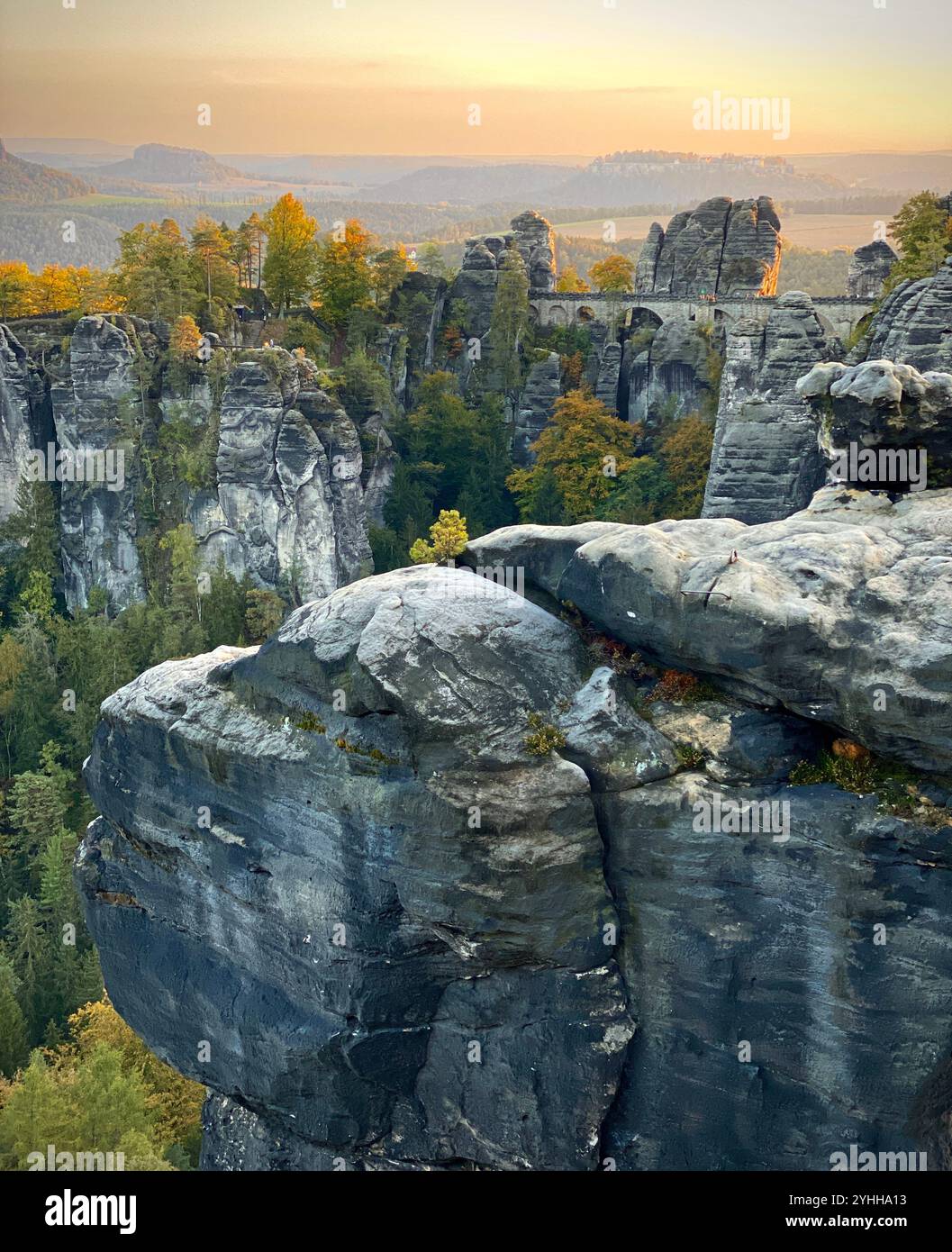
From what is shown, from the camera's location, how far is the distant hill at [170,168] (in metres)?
163

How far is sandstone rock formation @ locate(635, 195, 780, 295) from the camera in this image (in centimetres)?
5812

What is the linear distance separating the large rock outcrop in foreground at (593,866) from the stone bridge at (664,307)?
35570 mm

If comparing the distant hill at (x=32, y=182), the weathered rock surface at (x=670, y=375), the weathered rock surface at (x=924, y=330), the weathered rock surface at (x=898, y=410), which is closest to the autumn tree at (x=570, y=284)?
the weathered rock surface at (x=670, y=375)

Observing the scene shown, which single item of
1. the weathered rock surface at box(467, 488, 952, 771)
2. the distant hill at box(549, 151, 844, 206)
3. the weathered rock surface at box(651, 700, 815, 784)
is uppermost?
the distant hill at box(549, 151, 844, 206)

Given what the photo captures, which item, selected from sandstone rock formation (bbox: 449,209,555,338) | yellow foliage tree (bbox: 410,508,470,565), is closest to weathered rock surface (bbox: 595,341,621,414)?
sandstone rock formation (bbox: 449,209,555,338)

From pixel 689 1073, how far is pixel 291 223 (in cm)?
5150

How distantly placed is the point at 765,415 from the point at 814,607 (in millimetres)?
22020

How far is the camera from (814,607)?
1561 centimetres

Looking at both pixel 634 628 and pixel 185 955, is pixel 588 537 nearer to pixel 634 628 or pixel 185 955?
pixel 634 628

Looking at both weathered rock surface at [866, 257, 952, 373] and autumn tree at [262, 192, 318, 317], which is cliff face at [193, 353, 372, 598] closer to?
autumn tree at [262, 192, 318, 317]

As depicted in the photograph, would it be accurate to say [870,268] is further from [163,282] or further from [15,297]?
[15,297]

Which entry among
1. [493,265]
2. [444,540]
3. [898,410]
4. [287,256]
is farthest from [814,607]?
[493,265]

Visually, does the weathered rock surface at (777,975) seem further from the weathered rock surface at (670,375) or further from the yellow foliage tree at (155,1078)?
the weathered rock surface at (670,375)

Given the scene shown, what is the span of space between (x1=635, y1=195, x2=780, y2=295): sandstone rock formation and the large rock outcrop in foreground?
42865 mm
